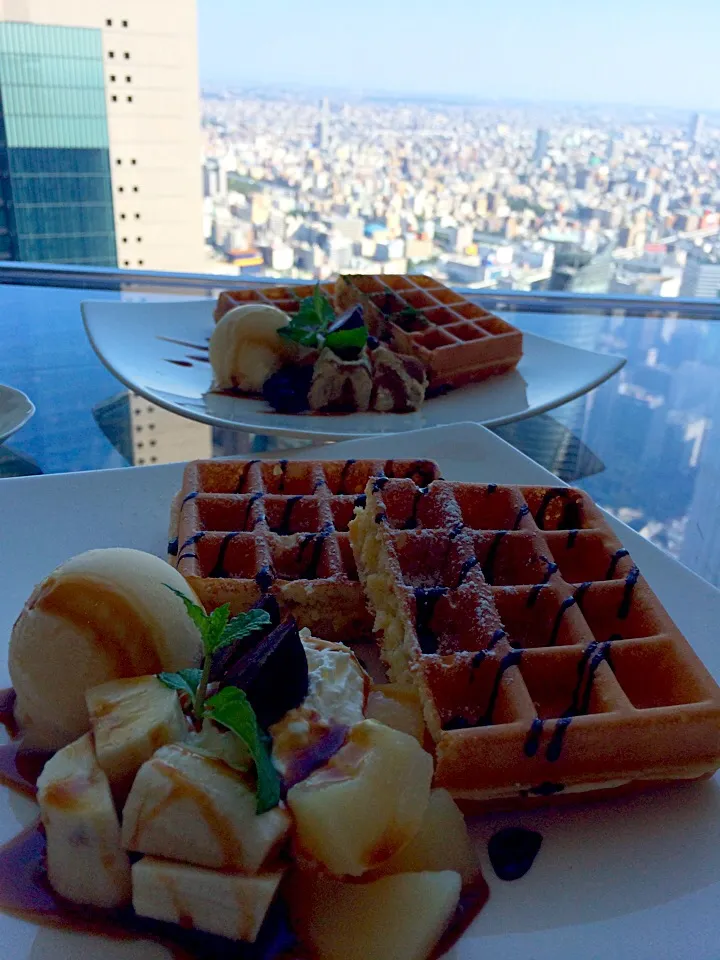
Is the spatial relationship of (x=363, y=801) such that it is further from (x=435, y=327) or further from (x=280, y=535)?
(x=435, y=327)

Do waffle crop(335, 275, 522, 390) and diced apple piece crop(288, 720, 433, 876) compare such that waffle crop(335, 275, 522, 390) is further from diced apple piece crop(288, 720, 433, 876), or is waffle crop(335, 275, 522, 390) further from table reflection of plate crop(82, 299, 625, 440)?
diced apple piece crop(288, 720, 433, 876)

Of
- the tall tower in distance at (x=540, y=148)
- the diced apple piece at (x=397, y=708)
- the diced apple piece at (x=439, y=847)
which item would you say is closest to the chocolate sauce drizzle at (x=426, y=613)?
the diced apple piece at (x=397, y=708)

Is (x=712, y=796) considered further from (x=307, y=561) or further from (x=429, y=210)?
(x=429, y=210)

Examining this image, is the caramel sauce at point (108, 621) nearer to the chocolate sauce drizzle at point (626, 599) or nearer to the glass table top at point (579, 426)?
the chocolate sauce drizzle at point (626, 599)

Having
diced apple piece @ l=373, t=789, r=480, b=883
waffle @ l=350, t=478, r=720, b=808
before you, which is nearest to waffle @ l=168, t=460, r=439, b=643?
waffle @ l=350, t=478, r=720, b=808

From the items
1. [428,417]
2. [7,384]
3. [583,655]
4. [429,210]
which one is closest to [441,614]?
[583,655]

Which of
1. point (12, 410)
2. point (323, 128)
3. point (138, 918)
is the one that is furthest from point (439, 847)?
point (323, 128)
